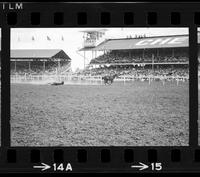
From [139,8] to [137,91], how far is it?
3535 mm

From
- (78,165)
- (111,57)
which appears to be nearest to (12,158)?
(78,165)

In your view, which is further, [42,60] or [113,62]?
[113,62]

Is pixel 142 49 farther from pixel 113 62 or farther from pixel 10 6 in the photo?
pixel 10 6

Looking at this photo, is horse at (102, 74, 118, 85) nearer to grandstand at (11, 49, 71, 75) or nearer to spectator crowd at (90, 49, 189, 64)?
spectator crowd at (90, 49, 189, 64)

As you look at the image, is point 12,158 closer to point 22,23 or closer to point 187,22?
point 22,23

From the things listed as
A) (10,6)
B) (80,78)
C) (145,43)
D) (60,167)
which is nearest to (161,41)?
(145,43)

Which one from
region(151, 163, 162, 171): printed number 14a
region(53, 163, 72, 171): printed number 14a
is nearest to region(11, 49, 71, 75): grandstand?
region(53, 163, 72, 171): printed number 14a

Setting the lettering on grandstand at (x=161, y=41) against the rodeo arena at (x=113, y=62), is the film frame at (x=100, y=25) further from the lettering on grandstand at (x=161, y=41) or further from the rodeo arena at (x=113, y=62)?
the lettering on grandstand at (x=161, y=41)

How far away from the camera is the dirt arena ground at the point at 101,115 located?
9242 mm

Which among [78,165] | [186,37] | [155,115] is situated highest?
[186,37]

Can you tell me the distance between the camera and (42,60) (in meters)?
8.85

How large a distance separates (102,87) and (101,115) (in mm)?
634

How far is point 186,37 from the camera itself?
859 cm

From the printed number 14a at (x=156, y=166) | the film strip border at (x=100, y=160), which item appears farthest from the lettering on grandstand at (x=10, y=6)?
the printed number 14a at (x=156, y=166)
